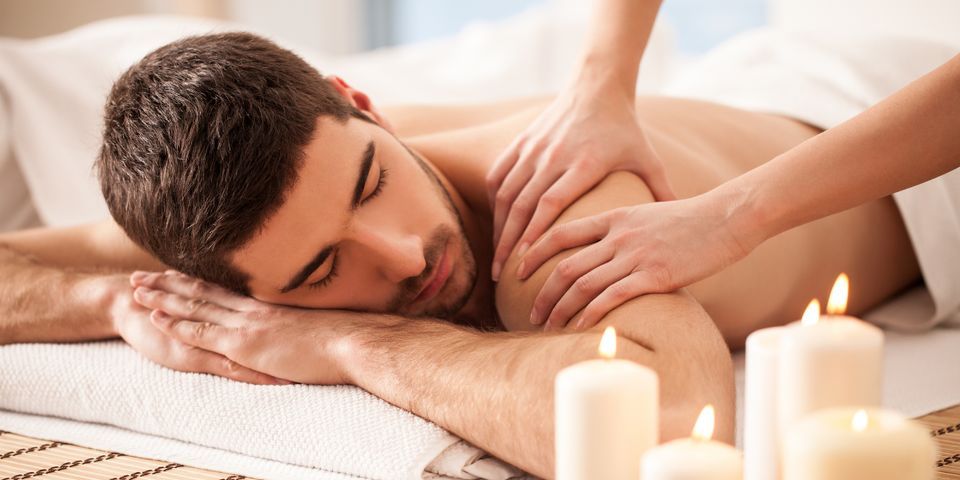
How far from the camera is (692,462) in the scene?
0.71 metres

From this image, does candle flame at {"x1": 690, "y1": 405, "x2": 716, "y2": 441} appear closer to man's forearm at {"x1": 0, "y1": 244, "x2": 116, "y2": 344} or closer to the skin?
the skin

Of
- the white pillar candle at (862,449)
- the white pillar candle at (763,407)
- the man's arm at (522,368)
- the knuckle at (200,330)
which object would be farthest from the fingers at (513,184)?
the white pillar candle at (862,449)

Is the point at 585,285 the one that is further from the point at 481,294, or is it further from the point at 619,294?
the point at 481,294

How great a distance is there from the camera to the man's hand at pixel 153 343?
1.38m

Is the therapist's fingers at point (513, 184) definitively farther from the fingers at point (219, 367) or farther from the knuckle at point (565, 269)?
the fingers at point (219, 367)

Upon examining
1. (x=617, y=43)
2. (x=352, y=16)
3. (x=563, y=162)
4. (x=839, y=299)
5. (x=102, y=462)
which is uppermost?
Answer: (x=352, y=16)

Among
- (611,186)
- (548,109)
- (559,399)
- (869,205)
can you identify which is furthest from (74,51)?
(559,399)

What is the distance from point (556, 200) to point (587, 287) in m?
0.22

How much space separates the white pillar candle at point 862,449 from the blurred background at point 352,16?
144 inches

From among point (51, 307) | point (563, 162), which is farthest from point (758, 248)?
point (51, 307)

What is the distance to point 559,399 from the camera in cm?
79

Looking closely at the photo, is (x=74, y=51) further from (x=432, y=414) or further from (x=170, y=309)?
(x=432, y=414)

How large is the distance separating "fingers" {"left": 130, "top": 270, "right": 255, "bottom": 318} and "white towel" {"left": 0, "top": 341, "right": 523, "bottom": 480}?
10 centimetres

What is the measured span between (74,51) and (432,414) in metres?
2.08
